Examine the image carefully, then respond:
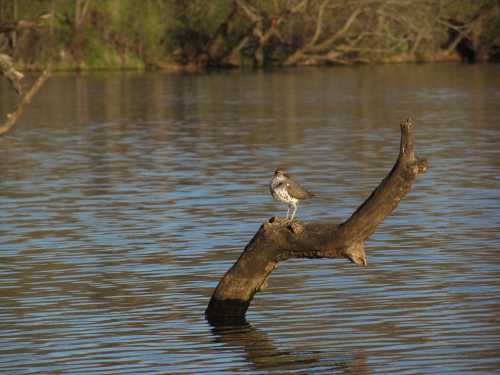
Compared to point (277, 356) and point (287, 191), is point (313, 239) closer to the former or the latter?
point (277, 356)

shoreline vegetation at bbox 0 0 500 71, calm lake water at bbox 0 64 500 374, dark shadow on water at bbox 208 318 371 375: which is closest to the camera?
dark shadow on water at bbox 208 318 371 375

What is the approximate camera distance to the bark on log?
471 inches

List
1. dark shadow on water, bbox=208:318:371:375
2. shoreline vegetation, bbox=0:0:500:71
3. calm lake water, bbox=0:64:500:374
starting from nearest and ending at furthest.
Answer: dark shadow on water, bbox=208:318:371:375
calm lake water, bbox=0:64:500:374
shoreline vegetation, bbox=0:0:500:71

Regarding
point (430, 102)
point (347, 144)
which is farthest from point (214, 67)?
point (347, 144)

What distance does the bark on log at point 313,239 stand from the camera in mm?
11953

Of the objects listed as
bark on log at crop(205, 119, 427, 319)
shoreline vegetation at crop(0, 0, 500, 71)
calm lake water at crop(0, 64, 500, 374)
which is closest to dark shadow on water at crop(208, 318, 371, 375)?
calm lake water at crop(0, 64, 500, 374)

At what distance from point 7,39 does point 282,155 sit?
47957 mm

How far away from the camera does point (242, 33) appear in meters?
86.7

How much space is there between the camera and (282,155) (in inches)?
1310

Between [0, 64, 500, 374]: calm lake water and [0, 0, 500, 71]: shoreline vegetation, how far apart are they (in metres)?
35.6

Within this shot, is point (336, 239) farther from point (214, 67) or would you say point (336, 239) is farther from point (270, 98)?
point (214, 67)

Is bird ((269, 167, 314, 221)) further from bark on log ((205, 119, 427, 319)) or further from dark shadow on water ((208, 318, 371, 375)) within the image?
dark shadow on water ((208, 318, 371, 375))

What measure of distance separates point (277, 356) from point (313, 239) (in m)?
1.07

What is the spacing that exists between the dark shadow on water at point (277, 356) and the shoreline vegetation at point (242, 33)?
212 feet
